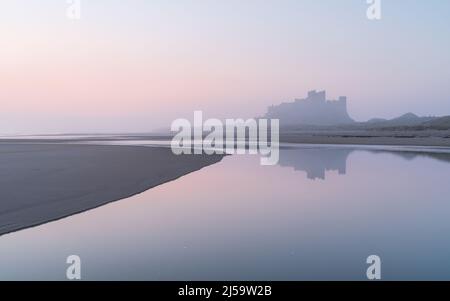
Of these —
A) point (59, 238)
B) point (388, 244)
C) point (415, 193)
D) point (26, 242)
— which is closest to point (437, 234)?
point (388, 244)

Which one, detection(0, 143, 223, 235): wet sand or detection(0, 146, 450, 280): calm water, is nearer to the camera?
detection(0, 146, 450, 280): calm water

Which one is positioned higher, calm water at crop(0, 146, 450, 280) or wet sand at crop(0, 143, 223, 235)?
wet sand at crop(0, 143, 223, 235)

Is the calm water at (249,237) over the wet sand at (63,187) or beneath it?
beneath

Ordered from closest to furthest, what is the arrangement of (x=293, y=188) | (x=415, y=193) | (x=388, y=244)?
(x=388, y=244)
(x=415, y=193)
(x=293, y=188)

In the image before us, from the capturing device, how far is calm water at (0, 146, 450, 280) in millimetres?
7047

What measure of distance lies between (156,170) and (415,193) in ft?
44.2

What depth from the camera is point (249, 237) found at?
9148mm

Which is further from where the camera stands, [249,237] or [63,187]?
[63,187]

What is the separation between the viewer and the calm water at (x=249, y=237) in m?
7.05

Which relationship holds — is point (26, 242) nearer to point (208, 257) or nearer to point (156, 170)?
point (208, 257)

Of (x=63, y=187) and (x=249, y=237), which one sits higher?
(x=63, y=187)

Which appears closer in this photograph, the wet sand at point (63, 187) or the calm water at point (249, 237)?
the calm water at point (249, 237)
